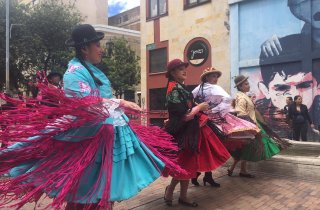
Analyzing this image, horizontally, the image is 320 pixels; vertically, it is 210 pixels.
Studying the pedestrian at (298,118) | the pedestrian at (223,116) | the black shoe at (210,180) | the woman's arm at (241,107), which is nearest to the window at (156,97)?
the pedestrian at (298,118)

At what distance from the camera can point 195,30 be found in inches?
784

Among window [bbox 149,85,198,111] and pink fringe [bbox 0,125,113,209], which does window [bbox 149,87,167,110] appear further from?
pink fringe [bbox 0,125,113,209]

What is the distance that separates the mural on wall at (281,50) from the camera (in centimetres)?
1411

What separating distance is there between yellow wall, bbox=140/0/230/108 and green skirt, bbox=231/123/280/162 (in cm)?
1194

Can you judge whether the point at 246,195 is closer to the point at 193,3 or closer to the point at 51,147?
the point at 51,147

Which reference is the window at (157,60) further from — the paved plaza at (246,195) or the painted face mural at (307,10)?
the paved plaza at (246,195)

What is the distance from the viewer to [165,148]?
339 centimetres

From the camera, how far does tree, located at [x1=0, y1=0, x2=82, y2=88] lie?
24219 millimetres

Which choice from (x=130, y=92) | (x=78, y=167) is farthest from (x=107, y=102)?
(x=130, y=92)

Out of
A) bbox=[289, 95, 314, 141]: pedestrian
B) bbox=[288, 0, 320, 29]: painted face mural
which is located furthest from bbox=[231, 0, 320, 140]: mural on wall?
bbox=[289, 95, 314, 141]: pedestrian

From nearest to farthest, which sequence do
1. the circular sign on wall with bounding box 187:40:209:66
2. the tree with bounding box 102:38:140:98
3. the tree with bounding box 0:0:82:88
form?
the circular sign on wall with bounding box 187:40:209:66 < the tree with bounding box 0:0:82:88 < the tree with bounding box 102:38:140:98

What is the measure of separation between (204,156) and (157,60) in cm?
1846

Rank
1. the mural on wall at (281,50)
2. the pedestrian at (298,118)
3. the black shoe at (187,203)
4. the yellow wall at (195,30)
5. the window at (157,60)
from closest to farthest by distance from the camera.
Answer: the black shoe at (187,203)
the pedestrian at (298,118)
the mural on wall at (281,50)
the yellow wall at (195,30)
the window at (157,60)

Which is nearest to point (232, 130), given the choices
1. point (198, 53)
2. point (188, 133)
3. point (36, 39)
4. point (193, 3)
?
point (188, 133)
